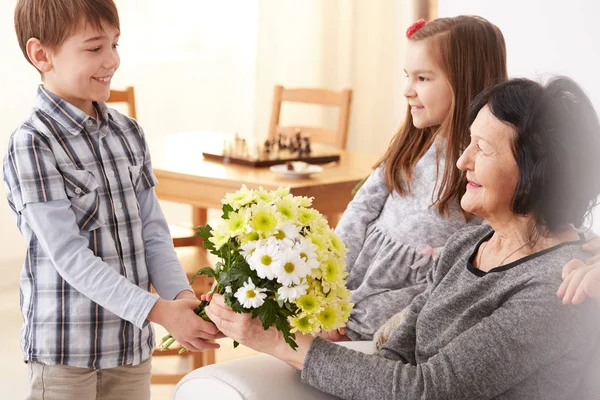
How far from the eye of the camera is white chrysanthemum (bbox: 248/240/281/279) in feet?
4.57

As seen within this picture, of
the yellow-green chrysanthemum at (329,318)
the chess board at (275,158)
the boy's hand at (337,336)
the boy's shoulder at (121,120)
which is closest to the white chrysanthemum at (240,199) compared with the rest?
the yellow-green chrysanthemum at (329,318)

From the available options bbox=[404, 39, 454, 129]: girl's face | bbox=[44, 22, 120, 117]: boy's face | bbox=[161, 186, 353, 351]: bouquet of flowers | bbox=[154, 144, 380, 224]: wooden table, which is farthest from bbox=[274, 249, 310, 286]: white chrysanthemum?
bbox=[154, 144, 380, 224]: wooden table

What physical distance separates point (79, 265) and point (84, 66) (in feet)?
1.31

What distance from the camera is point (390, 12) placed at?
5145 millimetres

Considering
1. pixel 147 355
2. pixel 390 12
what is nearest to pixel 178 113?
pixel 390 12

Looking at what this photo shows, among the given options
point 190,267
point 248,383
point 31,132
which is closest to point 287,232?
point 248,383

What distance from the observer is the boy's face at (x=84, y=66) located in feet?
5.54

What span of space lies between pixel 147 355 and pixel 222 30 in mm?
3708

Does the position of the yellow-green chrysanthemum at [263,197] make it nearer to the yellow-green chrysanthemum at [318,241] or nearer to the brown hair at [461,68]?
the yellow-green chrysanthemum at [318,241]

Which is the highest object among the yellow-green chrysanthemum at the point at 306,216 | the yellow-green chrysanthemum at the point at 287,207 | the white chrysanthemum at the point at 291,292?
the yellow-green chrysanthemum at the point at 287,207

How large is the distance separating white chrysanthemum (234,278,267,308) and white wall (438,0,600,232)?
2.02ft

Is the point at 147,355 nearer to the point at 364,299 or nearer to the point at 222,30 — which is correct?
the point at 364,299

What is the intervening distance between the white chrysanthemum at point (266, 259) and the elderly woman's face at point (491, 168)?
1.26 ft

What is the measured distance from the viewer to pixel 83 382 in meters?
1.71
